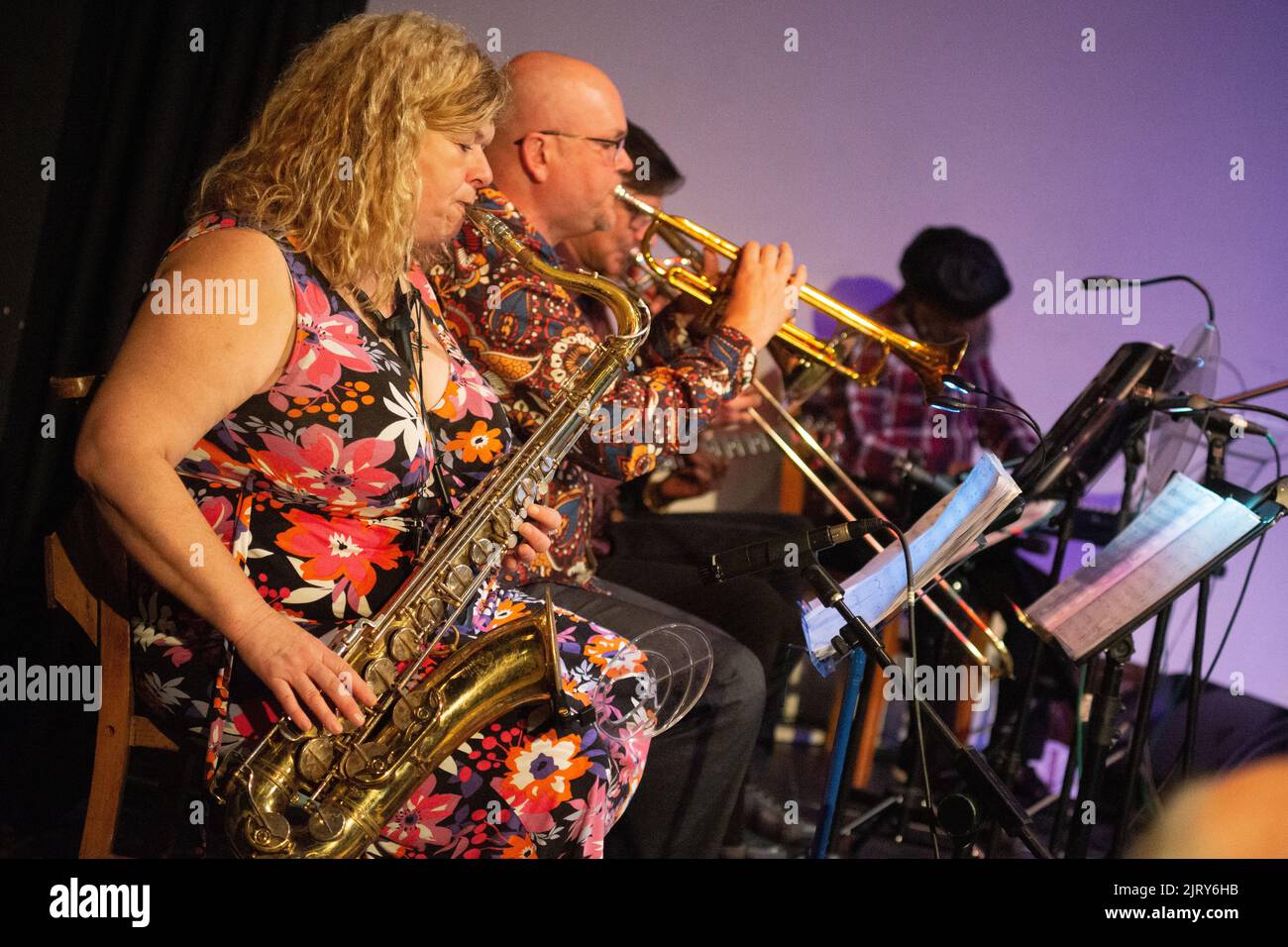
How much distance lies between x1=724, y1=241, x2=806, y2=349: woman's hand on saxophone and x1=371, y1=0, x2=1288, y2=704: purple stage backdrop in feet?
4.47

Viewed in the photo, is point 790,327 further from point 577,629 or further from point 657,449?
point 577,629

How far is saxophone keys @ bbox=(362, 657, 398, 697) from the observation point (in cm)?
186

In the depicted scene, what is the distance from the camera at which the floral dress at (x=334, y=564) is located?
1.78 m

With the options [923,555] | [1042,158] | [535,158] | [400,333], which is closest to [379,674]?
[400,333]

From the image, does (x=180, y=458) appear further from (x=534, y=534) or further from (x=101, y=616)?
(x=534, y=534)

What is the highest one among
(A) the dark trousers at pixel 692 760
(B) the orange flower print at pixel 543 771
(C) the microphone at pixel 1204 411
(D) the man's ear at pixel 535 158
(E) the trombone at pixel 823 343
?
(D) the man's ear at pixel 535 158

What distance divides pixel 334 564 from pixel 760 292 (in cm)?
121

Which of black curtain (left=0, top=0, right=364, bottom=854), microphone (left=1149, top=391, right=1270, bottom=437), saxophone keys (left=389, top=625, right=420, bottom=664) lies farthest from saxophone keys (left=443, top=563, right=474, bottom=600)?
microphone (left=1149, top=391, right=1270, bottom=437)

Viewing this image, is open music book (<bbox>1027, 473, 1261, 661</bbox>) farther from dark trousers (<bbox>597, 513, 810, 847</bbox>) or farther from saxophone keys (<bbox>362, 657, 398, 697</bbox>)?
saxophone keys (<bbox>362, 657, 398, 697</bbox>)

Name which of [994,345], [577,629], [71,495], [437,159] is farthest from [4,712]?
[994,345]

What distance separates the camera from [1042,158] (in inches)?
169

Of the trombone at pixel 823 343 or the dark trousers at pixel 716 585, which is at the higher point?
the trombone at pixel 823 343

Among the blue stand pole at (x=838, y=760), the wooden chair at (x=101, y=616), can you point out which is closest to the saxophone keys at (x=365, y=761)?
the wooden chair at (x=101, y=616)

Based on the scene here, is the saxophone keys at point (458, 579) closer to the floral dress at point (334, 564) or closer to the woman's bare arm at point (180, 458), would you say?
the floral dress at point (334, 564)
